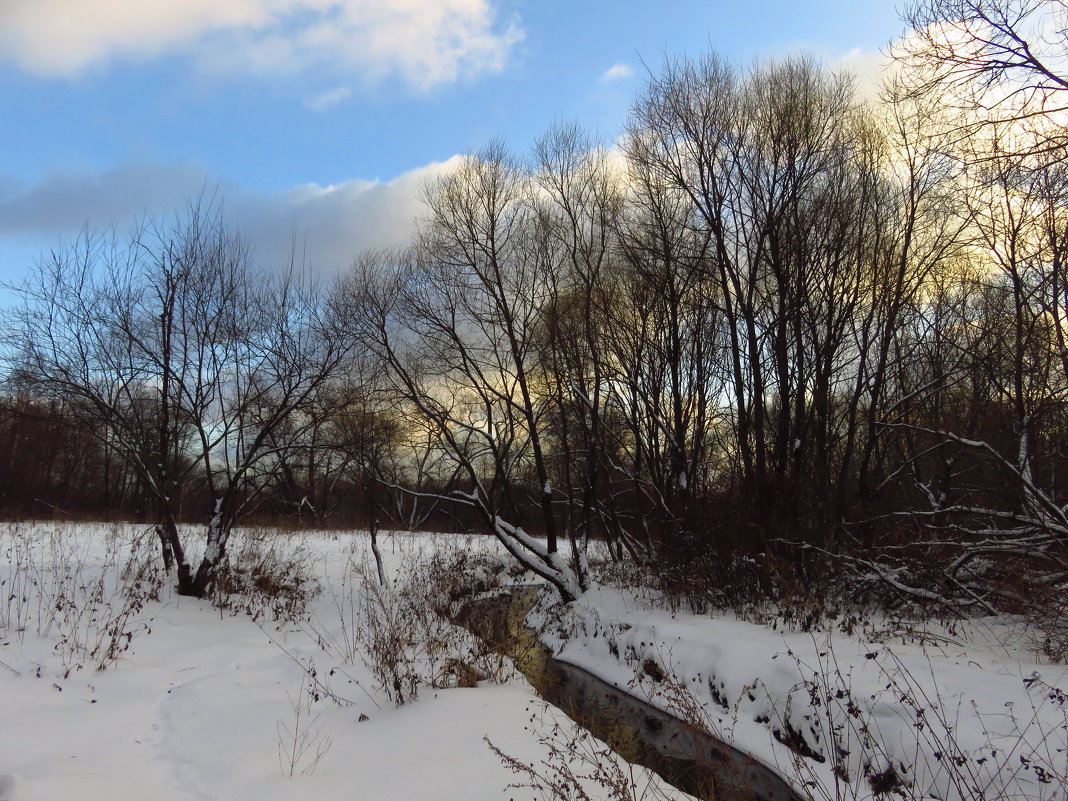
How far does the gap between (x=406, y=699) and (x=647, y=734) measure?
2.60 m

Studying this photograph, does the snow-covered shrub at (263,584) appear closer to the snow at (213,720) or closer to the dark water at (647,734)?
the snow at (213,720)

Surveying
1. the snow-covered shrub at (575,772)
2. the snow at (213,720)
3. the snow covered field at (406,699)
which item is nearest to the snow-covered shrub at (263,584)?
the snow covered field at (406,699)

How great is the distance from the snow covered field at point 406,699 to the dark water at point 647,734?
0.21 m

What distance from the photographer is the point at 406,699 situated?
612 cm

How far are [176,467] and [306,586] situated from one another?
3.54 m

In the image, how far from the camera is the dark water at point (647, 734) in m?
5.08

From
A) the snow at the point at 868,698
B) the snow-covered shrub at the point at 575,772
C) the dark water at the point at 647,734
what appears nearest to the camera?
the snow-covered shrub at the point at 575,772

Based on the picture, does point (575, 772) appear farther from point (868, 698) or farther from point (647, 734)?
point (868, 698)

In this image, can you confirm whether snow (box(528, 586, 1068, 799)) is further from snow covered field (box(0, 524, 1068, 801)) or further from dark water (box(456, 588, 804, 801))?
dark water (box(456, 588, 804, 801))

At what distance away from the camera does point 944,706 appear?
501 cm

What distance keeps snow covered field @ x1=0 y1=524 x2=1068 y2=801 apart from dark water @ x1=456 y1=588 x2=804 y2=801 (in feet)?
0.70

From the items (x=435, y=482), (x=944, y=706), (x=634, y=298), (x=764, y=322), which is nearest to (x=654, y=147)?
(x=634, y=298)

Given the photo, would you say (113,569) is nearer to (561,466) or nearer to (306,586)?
(306,586)

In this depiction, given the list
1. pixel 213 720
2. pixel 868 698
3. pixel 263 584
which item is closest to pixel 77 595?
pixel 263 584
